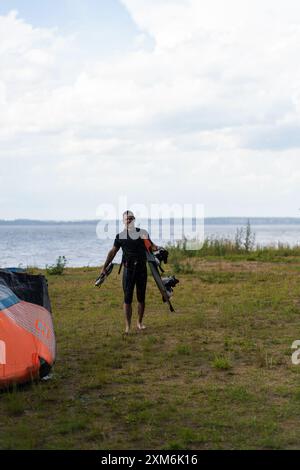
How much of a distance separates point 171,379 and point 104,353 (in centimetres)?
170

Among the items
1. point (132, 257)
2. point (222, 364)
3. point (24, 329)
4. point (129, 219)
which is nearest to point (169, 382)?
point (222, 364)

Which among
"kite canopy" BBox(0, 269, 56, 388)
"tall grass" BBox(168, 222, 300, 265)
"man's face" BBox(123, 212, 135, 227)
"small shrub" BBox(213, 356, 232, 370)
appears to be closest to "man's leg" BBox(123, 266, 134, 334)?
"man's face" BBox(123, 212, 135, 227)

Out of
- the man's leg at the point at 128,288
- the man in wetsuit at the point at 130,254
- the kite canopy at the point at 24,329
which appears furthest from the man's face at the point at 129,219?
the kite canopy at the point at 24,329

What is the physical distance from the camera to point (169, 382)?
7.75 meters

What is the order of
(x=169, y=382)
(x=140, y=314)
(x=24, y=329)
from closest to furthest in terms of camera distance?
1. (x=24, y=329)
2. (x=169, y=382)
3. (x=140, y=314)

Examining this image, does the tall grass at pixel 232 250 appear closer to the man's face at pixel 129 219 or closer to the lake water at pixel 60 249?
Result: the lake water at pixel 60 249

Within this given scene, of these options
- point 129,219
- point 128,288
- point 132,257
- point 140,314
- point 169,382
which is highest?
point 129,219

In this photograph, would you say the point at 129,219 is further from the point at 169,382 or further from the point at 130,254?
the point at 169,382

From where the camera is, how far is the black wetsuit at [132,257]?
1073 centimetres

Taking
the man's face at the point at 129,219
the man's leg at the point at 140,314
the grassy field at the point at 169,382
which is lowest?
the grassy field at the point at 169,382

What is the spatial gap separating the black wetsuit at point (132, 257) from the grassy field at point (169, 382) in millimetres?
823

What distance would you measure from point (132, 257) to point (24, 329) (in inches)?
139

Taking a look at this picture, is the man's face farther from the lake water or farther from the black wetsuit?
the lake water
